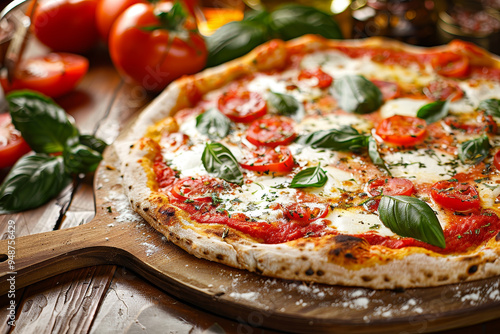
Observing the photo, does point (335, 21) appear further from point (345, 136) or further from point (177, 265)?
point (177, 265)

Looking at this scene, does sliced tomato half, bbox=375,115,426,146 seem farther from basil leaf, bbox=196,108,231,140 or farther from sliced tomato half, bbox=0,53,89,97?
sliced tomato half, bbox=0,53,89,97

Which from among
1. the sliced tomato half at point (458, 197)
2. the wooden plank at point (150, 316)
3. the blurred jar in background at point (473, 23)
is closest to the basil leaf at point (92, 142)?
the wooden plank at point (150, 316)

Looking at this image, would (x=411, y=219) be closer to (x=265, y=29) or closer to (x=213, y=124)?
(x=213, y=124)

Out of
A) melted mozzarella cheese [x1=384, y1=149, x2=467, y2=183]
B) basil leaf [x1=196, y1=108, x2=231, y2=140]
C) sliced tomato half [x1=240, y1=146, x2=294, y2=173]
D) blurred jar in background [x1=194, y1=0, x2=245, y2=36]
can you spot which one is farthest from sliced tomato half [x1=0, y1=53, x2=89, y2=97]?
melted mozzarella cheese [x1=384, y1=149, x2=467, y2=183]

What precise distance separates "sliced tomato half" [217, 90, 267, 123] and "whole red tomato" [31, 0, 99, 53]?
6.17 feet

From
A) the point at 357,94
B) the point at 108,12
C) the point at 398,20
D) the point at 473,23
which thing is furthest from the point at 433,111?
the point at 108,12

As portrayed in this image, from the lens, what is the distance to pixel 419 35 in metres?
4.70

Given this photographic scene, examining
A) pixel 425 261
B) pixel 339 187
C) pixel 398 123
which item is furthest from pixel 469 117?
pixel 425 261

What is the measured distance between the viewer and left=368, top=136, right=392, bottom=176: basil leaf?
9.62ft

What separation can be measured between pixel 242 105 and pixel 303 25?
139cm

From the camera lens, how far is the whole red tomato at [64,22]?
4613 millimetres

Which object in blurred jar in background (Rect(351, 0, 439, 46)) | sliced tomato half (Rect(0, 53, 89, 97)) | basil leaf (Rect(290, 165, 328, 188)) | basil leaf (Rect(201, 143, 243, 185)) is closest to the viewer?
basil leaf (Rect(290, 165, 328, 188))

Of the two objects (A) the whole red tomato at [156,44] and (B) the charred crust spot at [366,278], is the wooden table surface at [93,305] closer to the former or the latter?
(B) the charred crust spot at [366,278]

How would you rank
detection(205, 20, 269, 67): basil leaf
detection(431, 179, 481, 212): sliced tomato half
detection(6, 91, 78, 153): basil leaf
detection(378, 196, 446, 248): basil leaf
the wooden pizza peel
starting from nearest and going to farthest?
the wooden pizza peel → detection(378, 196, 446, 248): basil leaf → detection(431, 179, 481, 212): sliced tomato half → detection(6, 91, 78, 153): basil leaf → detection(205, 20, 269, 67): basil leaf
